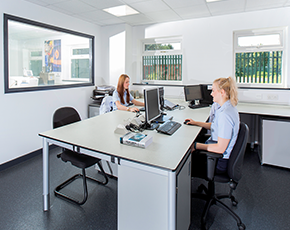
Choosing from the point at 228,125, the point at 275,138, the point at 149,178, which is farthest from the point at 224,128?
the point at 275,138

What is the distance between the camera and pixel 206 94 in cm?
382

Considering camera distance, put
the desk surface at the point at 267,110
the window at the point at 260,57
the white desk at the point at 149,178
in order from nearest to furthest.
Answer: the white desk at the point at 149,178 < the desk surface at the point at 267,110 < the window at the point at 260,57

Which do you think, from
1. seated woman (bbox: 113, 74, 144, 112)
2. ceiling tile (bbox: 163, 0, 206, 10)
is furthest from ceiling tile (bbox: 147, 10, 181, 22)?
seated woman (bbox: 113, 74, 144, 112)

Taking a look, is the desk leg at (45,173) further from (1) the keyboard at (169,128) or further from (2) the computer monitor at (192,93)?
(2) the computer monitor at (192,93)

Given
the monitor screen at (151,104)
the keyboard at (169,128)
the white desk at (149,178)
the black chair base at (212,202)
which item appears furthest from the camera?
the monitor screen at (151,104)

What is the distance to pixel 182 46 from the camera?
4391 millimetres

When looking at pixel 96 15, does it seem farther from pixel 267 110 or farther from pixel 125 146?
pixel 267 110

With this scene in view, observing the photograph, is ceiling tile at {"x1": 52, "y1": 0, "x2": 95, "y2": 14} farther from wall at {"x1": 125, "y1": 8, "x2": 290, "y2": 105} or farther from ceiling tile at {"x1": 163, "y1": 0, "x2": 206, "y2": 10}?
wall at {"x1": 125, "y1": 8, "x2": 290, "y2": 105}

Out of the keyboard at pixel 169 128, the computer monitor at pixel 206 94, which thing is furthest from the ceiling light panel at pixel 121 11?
the keyboard at pixel 169 128

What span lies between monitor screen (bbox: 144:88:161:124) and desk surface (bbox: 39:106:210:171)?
0.18 m

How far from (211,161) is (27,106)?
2941 millimetres

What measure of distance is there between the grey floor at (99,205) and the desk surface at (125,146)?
29.9 inches

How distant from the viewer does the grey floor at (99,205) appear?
6.28 ft

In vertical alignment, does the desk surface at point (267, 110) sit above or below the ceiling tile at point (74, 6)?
below
